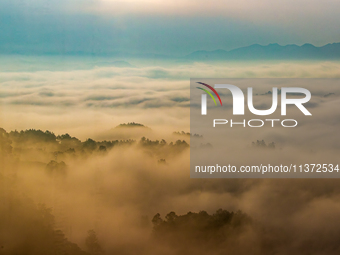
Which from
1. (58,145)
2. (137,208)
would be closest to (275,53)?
(137,208)

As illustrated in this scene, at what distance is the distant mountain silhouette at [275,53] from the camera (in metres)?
3.24

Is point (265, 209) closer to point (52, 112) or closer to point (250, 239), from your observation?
point (250, 239)

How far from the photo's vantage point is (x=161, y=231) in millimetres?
3264

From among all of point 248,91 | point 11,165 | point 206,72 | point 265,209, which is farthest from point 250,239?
point 11,165

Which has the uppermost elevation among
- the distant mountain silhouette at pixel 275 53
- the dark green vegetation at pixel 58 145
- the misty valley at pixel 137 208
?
the distant mountain silhouette at pixel 275 53

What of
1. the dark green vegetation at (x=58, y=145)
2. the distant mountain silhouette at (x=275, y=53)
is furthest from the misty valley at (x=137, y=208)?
the distant mountain silhouette at (x=275, y=53)

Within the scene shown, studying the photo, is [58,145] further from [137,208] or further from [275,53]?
[275,53]

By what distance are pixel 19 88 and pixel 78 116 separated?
0.81 m

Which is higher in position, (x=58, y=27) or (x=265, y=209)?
(x=58, y=27)

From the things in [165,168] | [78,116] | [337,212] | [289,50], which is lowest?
[337,212]

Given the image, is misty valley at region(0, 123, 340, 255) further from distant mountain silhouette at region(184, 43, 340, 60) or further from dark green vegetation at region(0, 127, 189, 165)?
distant mountain silhouette at region(184, 43, 340, 60)

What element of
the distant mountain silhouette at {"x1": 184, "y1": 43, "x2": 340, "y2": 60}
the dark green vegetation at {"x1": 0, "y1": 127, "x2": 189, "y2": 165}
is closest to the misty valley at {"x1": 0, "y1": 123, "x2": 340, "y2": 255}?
the dark green vegetation at {"x1": 0, "y1": 127, "x2": 189, "y2": 165}

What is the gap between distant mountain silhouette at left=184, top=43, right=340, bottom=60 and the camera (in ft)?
10.6

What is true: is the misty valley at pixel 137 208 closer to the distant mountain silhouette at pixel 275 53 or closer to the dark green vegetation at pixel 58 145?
the dark green vegetation at pixel 58 145
